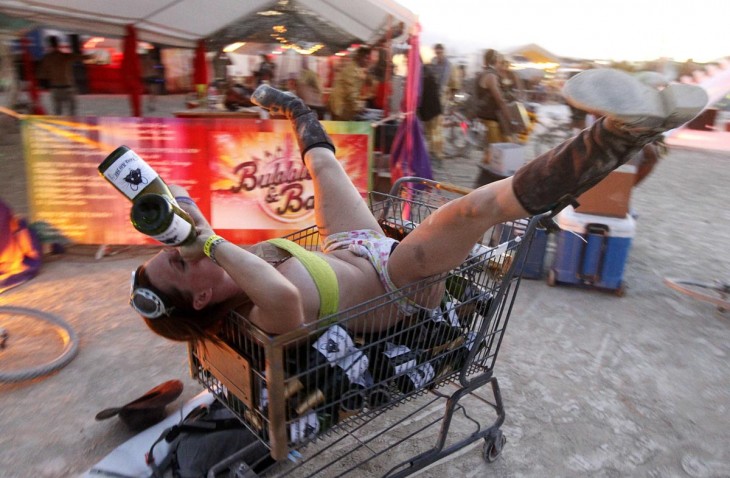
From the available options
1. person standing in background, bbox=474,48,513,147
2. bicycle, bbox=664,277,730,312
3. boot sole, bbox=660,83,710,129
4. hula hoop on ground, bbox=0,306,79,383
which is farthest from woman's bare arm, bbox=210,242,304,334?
person standing in background, bbox=474,48,513,147

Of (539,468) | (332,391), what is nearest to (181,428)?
(332,391)

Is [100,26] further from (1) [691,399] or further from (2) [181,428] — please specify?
(1) [691,399]

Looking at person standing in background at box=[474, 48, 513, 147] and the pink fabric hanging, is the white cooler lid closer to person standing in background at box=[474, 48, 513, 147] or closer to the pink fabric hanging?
person standing in background at box=[474, 48, 513, 147]

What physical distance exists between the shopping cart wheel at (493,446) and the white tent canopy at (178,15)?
16.0ft

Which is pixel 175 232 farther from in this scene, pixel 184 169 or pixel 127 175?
pixel 184 169

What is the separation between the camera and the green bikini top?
78.7 inches

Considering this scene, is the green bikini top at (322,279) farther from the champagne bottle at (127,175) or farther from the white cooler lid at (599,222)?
the white cooler lid at (599,222)

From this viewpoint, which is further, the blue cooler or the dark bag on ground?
the blue cooler

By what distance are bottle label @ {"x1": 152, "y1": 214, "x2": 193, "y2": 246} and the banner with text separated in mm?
3290

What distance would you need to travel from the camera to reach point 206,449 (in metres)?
2.37

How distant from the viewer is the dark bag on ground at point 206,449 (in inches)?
90.5

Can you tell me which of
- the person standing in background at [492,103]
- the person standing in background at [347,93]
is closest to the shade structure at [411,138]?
the person standing in background at [492,103]

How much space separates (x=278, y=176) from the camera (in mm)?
4891

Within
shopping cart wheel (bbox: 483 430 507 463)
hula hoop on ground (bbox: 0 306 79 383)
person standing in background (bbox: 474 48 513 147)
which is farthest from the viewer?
person standing in background (bbox: 474 48 513 147)
